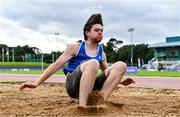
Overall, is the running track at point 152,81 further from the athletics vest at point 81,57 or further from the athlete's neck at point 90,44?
the athlete's neck at point 90,44

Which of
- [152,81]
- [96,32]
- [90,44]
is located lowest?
[152,81]

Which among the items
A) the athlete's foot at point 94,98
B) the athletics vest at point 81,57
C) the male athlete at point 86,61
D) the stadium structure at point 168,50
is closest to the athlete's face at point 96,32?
the male athlete at point 86,61

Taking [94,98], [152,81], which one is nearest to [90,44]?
[94,98]

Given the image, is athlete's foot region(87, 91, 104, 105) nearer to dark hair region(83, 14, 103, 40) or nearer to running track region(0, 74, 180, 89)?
dark hair region(83, 14, 103, 40)

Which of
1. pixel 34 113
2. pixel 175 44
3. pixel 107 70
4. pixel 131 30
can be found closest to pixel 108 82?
pixel 107 70

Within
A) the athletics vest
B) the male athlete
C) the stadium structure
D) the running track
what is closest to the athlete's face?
the male athlete

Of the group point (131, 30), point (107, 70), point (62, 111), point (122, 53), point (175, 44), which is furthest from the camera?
point (122, 53)

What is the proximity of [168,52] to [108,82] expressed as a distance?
81.7m

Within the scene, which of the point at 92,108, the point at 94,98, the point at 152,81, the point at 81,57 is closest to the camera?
the point at 92,108

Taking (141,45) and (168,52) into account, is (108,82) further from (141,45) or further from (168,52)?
(141,45)

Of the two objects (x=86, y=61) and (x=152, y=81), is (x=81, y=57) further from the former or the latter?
(x=152, y=81)

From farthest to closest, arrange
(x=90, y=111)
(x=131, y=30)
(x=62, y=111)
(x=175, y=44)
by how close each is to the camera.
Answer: (x=175, y=44)
(x=131, y=30)
(x=62, y=111)
(x=90, y=111)

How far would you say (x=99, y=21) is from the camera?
16.1 feet

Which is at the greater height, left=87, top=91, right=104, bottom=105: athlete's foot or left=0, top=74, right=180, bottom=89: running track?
left=87, top=91, right=104, bottom=105: athlete's foot
